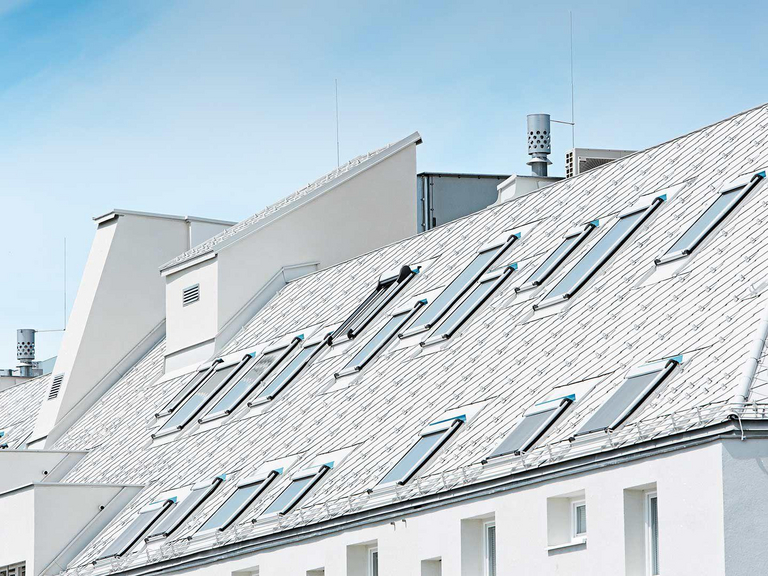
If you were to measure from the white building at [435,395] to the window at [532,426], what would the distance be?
64 millimetres

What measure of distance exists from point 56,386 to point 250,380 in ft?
39.5

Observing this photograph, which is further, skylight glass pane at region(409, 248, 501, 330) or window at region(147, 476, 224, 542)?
window at region(147, 476, 224, 542)

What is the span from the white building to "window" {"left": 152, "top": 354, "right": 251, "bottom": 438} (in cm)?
8

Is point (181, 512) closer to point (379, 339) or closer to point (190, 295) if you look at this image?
point (379, 339)

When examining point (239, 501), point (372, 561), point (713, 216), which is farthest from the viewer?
point (239, 501)

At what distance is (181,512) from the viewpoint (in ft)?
126

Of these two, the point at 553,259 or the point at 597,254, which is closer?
the point at 597,254

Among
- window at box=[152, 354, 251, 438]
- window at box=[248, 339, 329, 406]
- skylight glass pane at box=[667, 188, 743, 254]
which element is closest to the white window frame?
skylight glass pane at box=[667, 188, 743, 254]

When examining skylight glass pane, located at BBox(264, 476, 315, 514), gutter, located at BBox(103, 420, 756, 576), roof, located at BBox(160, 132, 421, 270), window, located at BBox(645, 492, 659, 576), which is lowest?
window, located at BBox(645, 492, 659, 576)

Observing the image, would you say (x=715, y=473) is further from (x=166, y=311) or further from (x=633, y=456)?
(x=166, y=311)

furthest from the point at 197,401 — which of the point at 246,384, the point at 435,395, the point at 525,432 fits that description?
the point at 525,432

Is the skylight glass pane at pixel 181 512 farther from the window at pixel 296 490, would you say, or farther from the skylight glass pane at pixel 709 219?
the skylight glass pane at pixel 709 219

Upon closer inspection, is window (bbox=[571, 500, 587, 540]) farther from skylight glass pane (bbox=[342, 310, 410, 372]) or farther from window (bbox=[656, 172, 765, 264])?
skylight glass pane (bbox=[342, 310, 410, 372])

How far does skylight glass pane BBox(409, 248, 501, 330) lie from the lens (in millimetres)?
37406
